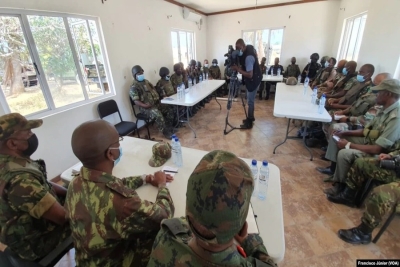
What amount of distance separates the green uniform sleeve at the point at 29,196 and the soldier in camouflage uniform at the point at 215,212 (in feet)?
2.44

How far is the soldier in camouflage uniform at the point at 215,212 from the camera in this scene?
465mm

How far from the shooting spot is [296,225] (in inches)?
69.4

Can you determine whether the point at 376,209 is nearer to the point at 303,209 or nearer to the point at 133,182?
the point at 303,209

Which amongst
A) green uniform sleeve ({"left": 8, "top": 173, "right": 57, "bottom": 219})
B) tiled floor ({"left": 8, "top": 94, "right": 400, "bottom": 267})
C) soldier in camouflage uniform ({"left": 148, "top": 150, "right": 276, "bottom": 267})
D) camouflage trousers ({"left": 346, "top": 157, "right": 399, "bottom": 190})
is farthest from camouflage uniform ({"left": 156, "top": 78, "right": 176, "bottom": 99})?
soldier in camouflage uniform ({"left": 148, "top": 150, "right": 276, "bottom": 267})

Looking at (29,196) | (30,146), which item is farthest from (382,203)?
(30,146)

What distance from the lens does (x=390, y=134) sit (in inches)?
68.3

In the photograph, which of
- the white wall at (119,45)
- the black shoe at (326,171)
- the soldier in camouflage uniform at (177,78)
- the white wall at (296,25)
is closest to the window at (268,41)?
the white wall at (296,25)

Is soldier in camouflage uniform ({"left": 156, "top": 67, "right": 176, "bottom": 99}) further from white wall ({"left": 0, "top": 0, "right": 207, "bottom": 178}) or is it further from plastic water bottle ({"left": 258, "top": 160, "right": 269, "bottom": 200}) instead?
plastic water bottle ({"left": 258, "top": 160, "right": 269, "bottom": 200})

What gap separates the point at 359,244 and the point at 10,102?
3685 millimetres

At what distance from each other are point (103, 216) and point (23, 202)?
48 centimetres

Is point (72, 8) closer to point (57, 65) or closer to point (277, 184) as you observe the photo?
point (57, 65)

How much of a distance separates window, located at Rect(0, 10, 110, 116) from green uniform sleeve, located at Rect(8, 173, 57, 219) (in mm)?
1689

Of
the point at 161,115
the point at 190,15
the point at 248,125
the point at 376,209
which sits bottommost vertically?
the point at 248,125

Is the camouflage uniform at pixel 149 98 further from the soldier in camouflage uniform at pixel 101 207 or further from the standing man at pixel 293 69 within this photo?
the standing man at pixel 293 69
